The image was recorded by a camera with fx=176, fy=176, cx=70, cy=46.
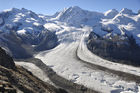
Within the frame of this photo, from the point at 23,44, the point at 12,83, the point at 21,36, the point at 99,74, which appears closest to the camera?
the point at 12,83

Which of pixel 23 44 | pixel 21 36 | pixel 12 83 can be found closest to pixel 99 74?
pixel 12 83

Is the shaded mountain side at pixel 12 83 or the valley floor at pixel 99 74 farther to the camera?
the valley floor at pixel 99 74

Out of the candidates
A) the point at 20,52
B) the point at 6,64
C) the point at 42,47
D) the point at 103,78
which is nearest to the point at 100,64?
the point at 103,78

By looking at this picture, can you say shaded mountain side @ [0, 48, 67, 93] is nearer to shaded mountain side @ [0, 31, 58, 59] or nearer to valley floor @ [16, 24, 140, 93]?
valley floor @ [16, 24, 140, 93]

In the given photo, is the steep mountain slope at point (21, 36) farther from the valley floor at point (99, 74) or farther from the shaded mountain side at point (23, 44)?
the valley floor at point (99, 74)

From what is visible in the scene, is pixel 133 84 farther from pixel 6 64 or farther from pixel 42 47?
pixel 42 47

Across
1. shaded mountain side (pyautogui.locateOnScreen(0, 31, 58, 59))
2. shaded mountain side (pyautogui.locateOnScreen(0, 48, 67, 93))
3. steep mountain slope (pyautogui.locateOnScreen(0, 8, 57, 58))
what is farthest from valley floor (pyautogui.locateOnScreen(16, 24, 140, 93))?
steep mountain slope (pyautogui.locateOnScreen(0, 8, 57, 58))

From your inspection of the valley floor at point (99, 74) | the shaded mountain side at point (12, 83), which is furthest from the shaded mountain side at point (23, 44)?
the shaded mountain side at point (12, 83)

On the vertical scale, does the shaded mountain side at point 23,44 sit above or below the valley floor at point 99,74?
above

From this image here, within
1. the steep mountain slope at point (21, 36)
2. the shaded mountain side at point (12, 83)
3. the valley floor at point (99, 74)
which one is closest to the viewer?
the shaded mountain side at point (12, 83)

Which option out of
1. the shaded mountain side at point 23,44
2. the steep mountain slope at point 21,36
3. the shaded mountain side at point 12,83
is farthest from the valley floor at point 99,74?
the steep mountain slope at point 21,36

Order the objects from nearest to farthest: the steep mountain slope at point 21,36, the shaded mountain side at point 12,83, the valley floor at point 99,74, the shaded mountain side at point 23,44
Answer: the shaded mountain side at point 12,83 → the valley floor at point 99,74 → the shaded mountain side at point 23,44 → the steep mountain slope at point 21,36

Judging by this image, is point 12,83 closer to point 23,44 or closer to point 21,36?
point 23,44
